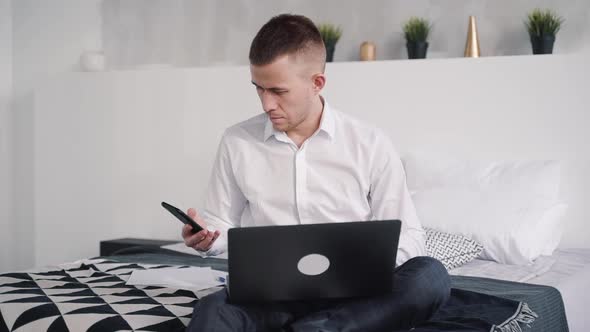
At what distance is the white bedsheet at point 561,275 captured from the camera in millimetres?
2681

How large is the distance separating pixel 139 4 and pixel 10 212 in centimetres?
160

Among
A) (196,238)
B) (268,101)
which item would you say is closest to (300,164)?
(268,101)

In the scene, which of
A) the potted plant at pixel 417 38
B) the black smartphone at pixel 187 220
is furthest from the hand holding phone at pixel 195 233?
the potted plant at pixel 417 38

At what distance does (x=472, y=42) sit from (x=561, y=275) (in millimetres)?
1280

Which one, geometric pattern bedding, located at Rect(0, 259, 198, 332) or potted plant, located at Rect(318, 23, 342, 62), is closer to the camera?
geometric pattern bedding, located at Rect(0, 259, 198, 332)

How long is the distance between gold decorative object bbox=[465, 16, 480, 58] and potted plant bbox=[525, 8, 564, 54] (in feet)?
0.81

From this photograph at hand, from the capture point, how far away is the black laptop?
1.70 metres

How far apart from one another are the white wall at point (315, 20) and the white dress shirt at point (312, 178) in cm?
166

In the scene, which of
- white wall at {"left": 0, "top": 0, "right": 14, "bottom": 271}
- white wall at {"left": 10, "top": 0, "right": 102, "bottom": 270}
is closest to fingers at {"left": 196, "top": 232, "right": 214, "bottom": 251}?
white wall at {"left": 10, "top": 0, "right": 102, "bottom": 270}

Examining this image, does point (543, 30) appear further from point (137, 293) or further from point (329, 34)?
point (137, 293)

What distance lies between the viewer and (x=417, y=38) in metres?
3.76

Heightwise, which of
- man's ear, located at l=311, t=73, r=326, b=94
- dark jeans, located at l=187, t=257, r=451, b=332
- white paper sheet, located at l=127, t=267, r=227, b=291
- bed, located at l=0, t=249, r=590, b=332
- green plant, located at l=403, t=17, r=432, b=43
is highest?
green plant, located at l=403, t=17, r=432, b=43

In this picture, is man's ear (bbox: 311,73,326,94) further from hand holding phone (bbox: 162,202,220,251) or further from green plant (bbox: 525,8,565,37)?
green plant (bbox: 525,8,565,37)

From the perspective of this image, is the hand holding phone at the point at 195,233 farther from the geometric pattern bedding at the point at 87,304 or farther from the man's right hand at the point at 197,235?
the geometric pattern bedding at the point at 87,304
